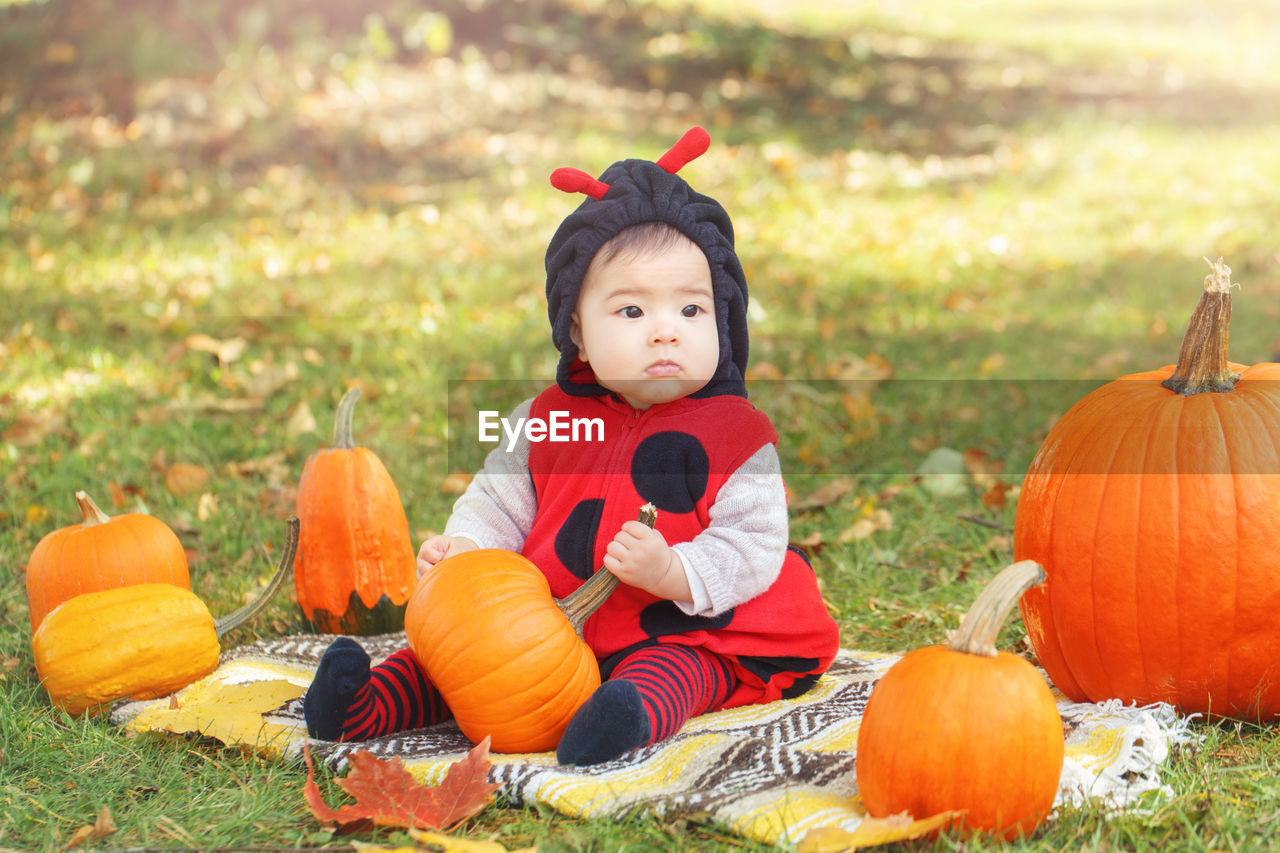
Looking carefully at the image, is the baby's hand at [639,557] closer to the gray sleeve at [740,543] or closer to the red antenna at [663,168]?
the gray sleeve at [740,543]

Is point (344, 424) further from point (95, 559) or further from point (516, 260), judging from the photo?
point (516, 260)

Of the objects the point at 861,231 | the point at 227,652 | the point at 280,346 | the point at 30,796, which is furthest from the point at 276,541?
the point at 861,231

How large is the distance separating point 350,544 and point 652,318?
1.01m

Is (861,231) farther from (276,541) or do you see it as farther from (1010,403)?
(276,541)

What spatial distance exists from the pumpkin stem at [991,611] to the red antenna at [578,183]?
1.16 meters

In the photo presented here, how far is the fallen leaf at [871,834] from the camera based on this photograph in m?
1.68

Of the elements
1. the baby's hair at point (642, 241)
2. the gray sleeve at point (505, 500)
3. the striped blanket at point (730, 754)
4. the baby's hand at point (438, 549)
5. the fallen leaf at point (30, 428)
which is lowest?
the striped blanket at point (730, 754)

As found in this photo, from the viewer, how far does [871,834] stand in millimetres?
1685

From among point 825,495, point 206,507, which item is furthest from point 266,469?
point 825,495

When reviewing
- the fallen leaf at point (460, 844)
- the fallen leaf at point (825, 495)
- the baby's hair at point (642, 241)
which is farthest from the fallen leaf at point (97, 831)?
the fallen leaf at point (825, 495)

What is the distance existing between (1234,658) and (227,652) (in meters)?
2.18

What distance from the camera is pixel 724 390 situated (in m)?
2.53

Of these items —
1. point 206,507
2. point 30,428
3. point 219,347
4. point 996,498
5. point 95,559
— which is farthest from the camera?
point 219,347

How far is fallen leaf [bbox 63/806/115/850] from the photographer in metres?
1.88
